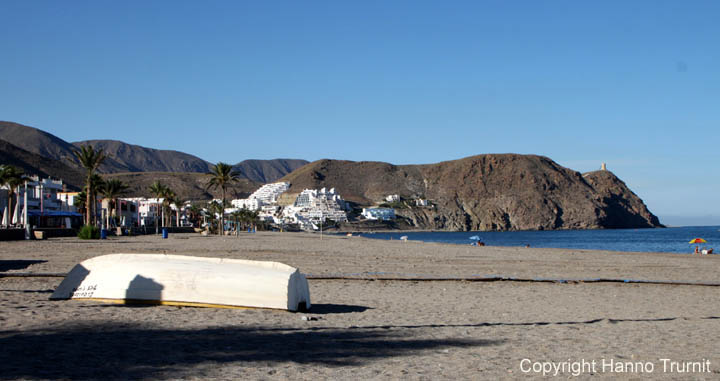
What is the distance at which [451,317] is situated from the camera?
9.81 meters

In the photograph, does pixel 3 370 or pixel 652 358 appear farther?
pixel 652 358

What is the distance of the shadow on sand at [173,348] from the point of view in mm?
5637

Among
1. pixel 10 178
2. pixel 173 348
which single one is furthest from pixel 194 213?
pixel 173 348

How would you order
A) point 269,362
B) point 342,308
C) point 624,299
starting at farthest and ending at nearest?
point 624,299 → point 342,308 → point 269,362

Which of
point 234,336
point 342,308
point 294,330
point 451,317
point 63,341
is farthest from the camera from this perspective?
point 342,308

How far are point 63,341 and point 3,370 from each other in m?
1.40

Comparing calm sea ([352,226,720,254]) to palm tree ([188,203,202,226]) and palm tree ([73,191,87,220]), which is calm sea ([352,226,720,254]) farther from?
palm tree ([73,191,87,220])

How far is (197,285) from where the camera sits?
9.37 meters

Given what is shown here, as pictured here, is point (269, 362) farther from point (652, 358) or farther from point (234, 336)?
point (652, 358)

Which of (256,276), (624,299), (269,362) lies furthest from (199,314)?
(624,299)

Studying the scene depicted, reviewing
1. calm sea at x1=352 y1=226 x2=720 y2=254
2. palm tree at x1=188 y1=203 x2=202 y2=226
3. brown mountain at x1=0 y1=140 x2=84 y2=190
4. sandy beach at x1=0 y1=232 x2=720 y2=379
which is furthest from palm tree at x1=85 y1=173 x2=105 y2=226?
brown mountain at x1=0 y1=140 x2=84 y2=190

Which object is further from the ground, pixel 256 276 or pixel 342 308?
pixel 256 276

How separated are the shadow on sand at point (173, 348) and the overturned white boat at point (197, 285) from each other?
4.13 ft

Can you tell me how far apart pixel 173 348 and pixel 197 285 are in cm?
273
